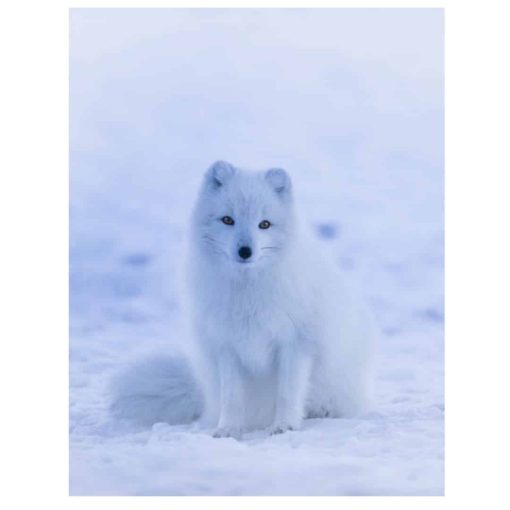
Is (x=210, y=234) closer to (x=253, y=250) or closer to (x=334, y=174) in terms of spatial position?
(x=253, y=250)

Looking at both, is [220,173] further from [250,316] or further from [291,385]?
[291,385]

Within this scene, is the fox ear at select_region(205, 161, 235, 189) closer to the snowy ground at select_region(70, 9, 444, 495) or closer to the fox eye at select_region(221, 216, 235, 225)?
the fox eye at select_region(221, 216, 235, 225)

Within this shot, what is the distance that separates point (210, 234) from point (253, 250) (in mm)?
290

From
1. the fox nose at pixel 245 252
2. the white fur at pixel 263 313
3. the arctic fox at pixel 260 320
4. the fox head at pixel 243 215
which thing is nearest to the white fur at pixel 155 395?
the arctic fox at pixel 260 320

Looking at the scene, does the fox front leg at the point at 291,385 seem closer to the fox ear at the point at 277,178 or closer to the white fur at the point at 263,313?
the white fur at the point at 263,313

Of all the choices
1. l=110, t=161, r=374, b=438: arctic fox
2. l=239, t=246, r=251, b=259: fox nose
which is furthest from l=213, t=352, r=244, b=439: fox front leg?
l=239, t=246, r=251, b=259: fox nose

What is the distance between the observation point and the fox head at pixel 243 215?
4.37m

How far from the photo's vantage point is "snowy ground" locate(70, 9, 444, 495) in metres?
4.95

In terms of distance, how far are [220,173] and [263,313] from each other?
0.69 m

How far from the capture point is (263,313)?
15.1 feet
